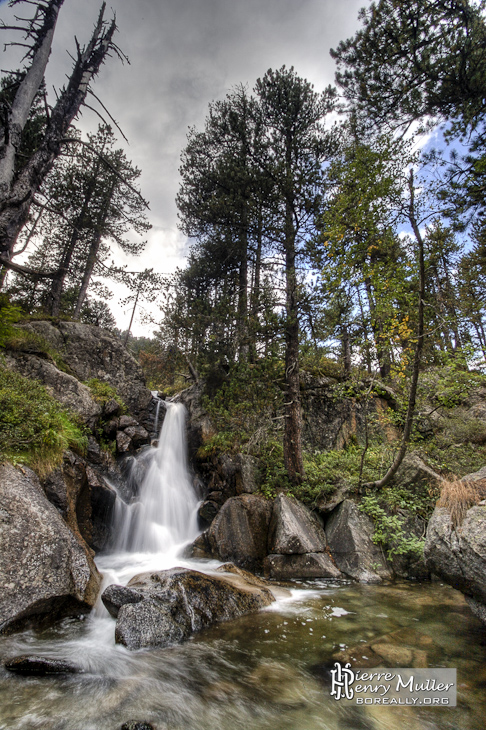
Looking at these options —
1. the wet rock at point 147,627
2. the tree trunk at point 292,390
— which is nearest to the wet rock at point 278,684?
A: the wet rock at point 147,627

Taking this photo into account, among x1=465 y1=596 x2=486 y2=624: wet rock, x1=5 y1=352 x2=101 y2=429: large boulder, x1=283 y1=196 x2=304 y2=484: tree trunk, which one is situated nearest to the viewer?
x1=465 y1=596 x2=486 y2=624: wet rock

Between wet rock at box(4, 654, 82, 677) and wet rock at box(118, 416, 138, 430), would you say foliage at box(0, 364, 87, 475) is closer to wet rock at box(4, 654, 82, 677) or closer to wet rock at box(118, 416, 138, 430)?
wet rock at box(4, 654, 82, 677)

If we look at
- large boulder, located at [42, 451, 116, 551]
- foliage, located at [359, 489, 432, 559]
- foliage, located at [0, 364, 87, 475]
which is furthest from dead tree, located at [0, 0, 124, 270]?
foliage, located at [359, 489, 432, 559]

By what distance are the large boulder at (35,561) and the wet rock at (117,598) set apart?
372 millimetres

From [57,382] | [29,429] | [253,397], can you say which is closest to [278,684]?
[29,429]

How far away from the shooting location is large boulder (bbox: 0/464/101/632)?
155 inches

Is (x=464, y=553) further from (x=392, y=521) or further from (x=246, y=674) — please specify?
(x=392, y=521)

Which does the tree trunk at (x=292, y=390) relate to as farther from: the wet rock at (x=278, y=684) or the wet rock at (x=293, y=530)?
the wet rock at (x=278, y=684)

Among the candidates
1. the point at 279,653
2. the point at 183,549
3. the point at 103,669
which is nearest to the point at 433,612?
the point at 279,653

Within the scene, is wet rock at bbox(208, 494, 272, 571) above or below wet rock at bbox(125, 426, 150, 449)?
below

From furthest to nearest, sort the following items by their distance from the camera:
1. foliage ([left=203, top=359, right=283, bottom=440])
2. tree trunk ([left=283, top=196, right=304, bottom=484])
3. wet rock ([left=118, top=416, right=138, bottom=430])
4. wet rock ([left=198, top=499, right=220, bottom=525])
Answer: wet rock ([left=118, top=416, right=138, bottom=430]) < wet rock ([left=198, top=499, right=220, bottom=525]) < tree trunk ([left=283, top=196, right=304, bottom=484]) < foliage ([left=203, top=359, right=283, bottom=440])

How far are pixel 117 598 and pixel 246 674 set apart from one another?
2298 mm

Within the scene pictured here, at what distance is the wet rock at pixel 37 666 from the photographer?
10.4ft

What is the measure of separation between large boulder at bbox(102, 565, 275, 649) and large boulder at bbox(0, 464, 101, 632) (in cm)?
56
